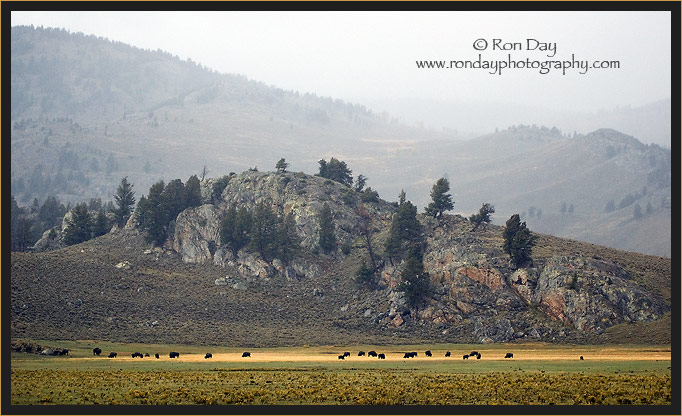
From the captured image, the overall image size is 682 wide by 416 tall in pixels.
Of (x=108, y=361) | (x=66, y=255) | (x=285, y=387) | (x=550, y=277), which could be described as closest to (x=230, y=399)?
(x=285, y=387)

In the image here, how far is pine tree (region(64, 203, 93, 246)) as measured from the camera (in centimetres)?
15438

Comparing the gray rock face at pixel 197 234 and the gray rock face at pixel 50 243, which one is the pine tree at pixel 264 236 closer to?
the gray rock face at pixel 197 234

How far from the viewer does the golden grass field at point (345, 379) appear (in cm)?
4616

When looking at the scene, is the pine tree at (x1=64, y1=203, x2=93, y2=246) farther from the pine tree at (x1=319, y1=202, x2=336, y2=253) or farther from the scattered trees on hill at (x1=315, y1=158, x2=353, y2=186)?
the pine tree at (x1=319, y1=202, x2=336, y2=253)

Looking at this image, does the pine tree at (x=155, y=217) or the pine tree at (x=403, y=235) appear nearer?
the pine tree at (x=403, y=235)

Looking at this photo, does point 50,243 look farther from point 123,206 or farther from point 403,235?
point 403,235

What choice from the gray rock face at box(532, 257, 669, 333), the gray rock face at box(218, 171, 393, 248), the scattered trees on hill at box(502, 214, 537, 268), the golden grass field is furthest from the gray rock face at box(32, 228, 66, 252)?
the gray rock face at box(532, 257, 669, 333)

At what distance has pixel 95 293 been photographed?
121000 mm

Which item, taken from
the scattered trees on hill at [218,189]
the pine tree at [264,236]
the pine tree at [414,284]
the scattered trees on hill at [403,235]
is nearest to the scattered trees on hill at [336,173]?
the scattered trees on hill at [218,189]

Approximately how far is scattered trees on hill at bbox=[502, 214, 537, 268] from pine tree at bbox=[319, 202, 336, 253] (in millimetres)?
35409

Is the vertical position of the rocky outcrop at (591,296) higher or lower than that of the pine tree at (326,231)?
lower

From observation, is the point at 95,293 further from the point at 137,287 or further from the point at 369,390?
the point at 369,390

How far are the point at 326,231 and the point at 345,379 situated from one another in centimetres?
8392

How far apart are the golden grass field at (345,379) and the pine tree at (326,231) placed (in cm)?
5034
